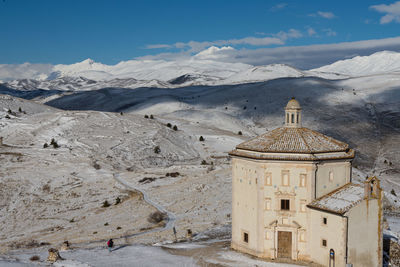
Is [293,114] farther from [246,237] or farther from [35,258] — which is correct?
[35,258]

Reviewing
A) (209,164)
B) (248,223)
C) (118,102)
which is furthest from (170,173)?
(118,102)

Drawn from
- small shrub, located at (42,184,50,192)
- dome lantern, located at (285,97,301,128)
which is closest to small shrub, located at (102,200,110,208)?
small shrub, located at (42,184,50,192)

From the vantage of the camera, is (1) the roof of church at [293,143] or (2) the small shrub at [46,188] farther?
(2) the small shrub at [46,188]

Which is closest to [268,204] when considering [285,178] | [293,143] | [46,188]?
[285,178]

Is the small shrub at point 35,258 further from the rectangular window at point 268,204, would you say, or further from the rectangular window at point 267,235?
the rectangular window at point 268,204

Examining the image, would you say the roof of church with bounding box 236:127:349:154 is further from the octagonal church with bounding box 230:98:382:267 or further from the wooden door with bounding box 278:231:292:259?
the wooden door with bounding box 278:231:292:259

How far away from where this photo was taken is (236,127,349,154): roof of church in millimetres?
29164

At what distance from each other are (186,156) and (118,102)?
332 ft

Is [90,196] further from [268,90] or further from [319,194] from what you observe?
[268,90]

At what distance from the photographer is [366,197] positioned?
2802 centimetres

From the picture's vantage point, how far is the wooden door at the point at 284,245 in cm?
2952

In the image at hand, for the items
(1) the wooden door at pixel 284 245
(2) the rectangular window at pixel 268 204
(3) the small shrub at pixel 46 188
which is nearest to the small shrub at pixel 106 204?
(3) the small shrub at pixel 46 188

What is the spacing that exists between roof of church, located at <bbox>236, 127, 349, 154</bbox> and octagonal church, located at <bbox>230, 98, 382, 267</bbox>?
32mm

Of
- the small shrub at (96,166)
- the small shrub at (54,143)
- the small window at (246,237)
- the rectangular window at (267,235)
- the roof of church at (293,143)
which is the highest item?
the roof of church at (293,143)
